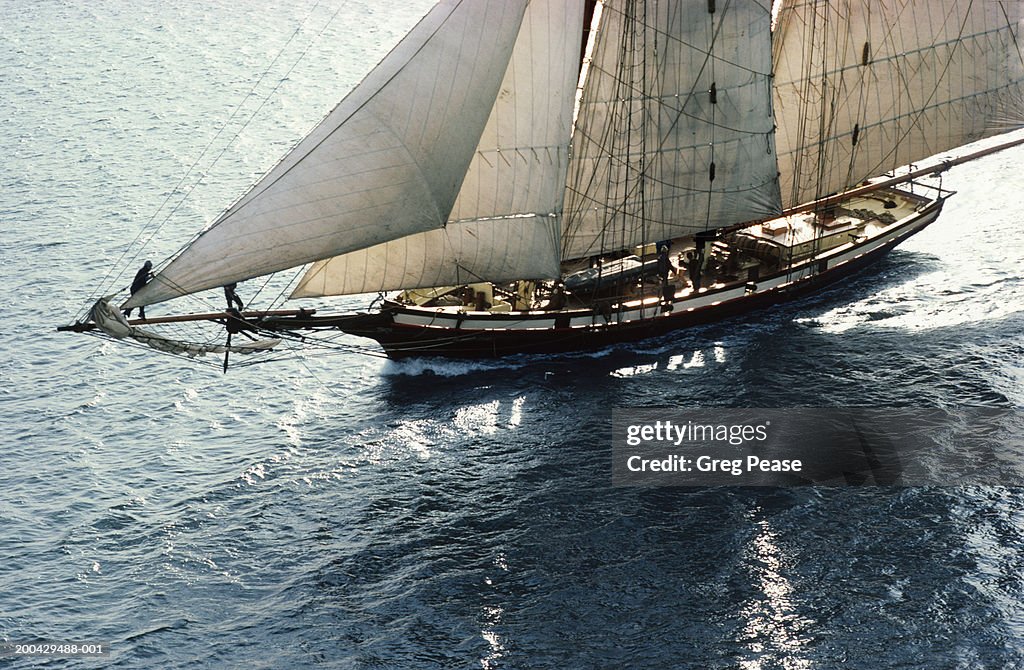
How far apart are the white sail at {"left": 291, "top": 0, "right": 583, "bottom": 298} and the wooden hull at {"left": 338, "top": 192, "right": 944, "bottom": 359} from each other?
436cm

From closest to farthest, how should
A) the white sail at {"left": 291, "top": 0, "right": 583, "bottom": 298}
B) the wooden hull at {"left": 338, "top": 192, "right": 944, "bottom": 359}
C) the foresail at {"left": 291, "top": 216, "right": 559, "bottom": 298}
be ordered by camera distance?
the white sail at {"left": 291, "top": 0, "right": 583, "bottom": 298}, the foresail at {"left": 291, "top": 216, "right": 559, "bottom": 298}, the wooden hull at {"left": 338, "top": 192, "right": 944, "bottom": 359}

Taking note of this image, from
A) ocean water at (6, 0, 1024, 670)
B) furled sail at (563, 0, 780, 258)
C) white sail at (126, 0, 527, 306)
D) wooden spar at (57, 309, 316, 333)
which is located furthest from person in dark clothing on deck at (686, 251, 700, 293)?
wooden spar at (57, 309, 316, 333)

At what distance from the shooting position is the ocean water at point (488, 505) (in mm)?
61969

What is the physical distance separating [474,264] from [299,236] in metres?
12.7

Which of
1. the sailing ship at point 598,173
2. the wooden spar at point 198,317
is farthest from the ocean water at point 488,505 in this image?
the wooden spar at point 198,317

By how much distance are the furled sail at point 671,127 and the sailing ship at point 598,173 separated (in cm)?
13

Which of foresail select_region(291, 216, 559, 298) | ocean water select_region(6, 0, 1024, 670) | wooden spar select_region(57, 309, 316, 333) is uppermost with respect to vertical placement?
foresail select_region(291, 216, 559, 298)

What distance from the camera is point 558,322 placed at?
83.4 metres

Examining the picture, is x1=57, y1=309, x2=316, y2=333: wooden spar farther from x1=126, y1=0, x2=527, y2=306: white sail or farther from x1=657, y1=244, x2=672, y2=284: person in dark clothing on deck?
x1=657, y1=244, x2=672, y2=284: person in dark clothing on deck

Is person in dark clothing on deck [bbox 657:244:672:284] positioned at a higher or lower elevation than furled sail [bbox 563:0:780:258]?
lower

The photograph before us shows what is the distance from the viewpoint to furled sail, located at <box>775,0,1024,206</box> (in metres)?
89.4

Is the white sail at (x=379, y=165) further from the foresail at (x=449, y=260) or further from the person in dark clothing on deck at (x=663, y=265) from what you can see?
the person in dark clothing on deck at (x=663, y=265)

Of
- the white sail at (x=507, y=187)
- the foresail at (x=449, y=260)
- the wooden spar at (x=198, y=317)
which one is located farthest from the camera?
the foresail at (x=449, y=260)

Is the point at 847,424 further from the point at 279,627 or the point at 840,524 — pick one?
the point at 279,627
